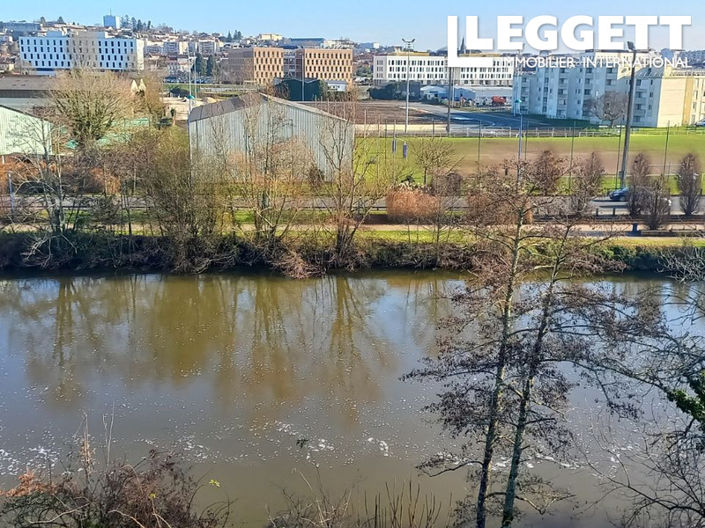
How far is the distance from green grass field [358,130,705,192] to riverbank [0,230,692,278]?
24.0 ft

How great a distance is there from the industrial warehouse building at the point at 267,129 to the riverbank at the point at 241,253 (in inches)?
91.7

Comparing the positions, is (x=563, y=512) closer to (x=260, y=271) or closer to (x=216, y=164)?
(x=260, y=271)

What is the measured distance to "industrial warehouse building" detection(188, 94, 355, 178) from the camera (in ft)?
57.6

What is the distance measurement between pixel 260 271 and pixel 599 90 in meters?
42.2

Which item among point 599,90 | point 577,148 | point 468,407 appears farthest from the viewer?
point 599,90

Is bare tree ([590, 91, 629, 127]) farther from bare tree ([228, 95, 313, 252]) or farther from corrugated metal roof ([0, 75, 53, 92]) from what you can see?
corrugated metal roof ([0, 75, 53, 92])

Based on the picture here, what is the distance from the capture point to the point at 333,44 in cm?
14125

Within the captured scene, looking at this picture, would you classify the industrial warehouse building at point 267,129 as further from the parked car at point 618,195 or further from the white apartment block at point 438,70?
the white apartment block at point 438,70

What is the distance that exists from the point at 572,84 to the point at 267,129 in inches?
1658

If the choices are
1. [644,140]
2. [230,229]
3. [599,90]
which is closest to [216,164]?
[230,229]

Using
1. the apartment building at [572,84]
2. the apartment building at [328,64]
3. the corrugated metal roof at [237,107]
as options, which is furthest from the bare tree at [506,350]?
the apartment building at [328,64]

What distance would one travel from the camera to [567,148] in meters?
31.7

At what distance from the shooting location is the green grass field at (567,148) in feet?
87.4

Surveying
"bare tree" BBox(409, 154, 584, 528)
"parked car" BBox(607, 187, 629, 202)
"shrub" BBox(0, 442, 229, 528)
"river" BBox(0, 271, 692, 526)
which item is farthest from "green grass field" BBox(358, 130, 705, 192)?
"shrub" BBox(0, 442, 229, 528)
